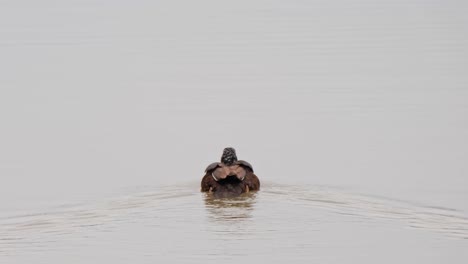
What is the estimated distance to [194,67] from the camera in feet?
97.9

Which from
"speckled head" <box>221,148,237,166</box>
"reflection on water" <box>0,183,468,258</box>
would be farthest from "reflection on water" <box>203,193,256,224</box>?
"speckled head" <box>221,148,237,166</box>

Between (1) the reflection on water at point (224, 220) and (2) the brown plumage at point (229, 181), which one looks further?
(2) the brown plumage at point (229, 181)

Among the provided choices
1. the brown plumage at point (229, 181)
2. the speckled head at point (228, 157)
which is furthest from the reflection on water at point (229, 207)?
the speckled head at point (228, 157)

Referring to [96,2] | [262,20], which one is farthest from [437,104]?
[96,2]

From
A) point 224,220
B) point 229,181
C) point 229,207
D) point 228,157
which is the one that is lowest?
point 224,220

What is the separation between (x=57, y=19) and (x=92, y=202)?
2467 centimetres

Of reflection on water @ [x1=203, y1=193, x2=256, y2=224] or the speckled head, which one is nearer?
reflection on water @ [x1=203, y1=193, x2=256, y2=224]

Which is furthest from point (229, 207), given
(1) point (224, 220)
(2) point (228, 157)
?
(2) point (228, 157)

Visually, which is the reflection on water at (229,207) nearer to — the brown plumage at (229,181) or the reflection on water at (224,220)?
the reflection on water at (224,220)

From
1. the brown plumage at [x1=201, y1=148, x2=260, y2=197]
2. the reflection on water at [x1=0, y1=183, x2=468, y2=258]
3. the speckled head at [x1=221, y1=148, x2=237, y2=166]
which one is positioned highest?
the speckled head at [x1=221, y1=148, x2=237, y2=166]

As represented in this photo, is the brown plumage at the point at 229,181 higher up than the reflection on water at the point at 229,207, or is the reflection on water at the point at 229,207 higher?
the brown plumage at the point at 229,181

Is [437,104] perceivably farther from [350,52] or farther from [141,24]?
[141,24]

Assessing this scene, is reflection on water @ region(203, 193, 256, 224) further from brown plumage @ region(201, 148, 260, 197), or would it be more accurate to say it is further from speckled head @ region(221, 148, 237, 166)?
speckled head @ region(221, 148, 237, 166)

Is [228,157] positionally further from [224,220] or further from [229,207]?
[224,220]
